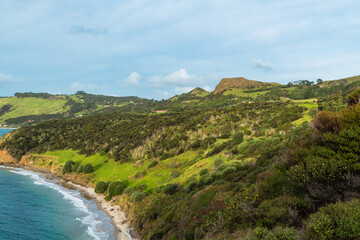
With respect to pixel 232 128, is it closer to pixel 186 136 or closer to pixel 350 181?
pixel 186 136

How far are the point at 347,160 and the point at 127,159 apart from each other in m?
49.2

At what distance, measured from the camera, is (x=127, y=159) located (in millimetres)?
53312

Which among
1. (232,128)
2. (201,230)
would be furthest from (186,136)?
(201,230)

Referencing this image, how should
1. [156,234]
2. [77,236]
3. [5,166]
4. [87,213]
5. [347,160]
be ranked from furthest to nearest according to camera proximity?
[5,166]
[87,213]
[77,236]
[156,234]
[347,160]

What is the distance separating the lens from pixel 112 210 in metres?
34.4

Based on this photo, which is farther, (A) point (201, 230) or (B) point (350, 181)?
(A) point (201, 230)

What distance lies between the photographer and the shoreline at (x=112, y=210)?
27.1 m

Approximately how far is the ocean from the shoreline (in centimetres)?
78

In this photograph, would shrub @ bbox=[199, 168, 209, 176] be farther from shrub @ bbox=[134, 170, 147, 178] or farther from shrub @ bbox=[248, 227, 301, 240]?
shrub @ bbox=[248, 227, 301, 240]

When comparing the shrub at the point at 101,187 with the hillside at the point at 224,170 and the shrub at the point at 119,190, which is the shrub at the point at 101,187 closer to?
the hillside at the point at 224,170

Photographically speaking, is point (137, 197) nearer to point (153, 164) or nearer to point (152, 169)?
point (152, 169)

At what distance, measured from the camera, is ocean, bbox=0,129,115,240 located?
2700 centimetres

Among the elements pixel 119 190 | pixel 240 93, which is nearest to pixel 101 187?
pixel 119 190

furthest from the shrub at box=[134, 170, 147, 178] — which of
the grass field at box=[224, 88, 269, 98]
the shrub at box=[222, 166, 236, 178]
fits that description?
the grass field at box=[224, 88, 269, 98]
